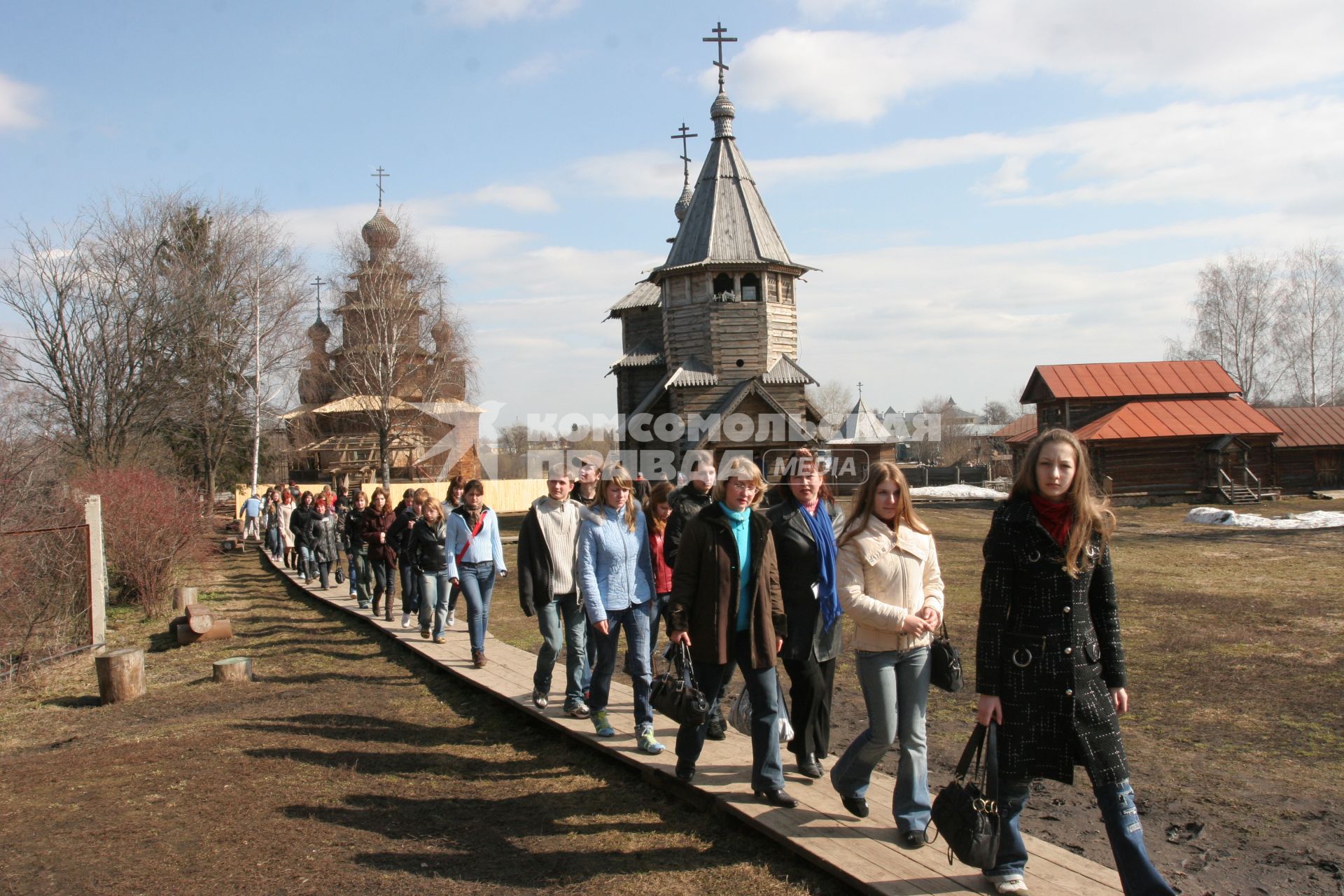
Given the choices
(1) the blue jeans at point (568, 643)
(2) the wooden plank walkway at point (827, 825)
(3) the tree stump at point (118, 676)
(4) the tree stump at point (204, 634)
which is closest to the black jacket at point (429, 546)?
(3) the tree stump at point (118, 676)

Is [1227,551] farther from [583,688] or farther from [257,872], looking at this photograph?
[257,872]

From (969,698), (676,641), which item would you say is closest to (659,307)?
(969,698)

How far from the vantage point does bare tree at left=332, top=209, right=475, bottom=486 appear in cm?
3678

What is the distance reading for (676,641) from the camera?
5.21 metres

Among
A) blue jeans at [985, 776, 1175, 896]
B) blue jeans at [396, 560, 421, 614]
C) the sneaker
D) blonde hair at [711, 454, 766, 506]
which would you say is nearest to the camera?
blue jeans at [985, 776, 1175, 896]

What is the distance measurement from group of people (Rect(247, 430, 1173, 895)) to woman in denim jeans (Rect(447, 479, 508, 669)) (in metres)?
1.71

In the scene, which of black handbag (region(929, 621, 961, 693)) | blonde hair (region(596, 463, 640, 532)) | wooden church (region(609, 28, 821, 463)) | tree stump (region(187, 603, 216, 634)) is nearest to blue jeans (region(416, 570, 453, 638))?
tree stump (region(187, 603, 216, 634))

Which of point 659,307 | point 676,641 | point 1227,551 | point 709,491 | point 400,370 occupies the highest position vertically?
point 659,307

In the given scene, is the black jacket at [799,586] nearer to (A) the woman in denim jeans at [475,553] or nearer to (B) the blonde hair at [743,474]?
(B) the blonde hair at [743,474]

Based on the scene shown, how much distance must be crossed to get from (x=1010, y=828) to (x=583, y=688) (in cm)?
403

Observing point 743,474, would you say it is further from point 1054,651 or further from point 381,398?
point 381,398

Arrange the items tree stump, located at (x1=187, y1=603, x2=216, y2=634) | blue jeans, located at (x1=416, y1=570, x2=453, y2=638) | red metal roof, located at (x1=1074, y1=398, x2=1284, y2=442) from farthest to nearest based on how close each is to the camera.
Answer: red metal roof, located at (x1=1074, y1=398, x2=1284, y2=442) → tree stump, located at (x1=187, y1=603, x2=216, y2=634) → blue jeans, located at (x1=416, y1=570, x2=453, y2=638)

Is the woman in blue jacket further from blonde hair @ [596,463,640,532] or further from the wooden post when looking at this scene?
the wooden post

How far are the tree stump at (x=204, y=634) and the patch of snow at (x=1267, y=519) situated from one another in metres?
24.4
